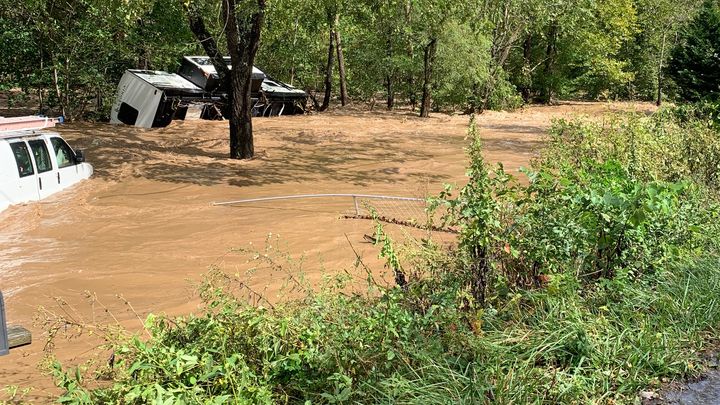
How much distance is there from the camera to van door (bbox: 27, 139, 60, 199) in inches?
441

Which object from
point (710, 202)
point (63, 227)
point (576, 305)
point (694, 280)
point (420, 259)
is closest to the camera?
point (576, 305)

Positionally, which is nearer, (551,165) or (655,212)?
(655,212)

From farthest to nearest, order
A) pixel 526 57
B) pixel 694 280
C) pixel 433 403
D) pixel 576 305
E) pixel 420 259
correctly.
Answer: pixel 526 57
pixel 420 259
pixel 694 280
pixel 576 305
pixel 433 403

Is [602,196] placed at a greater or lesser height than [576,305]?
greater

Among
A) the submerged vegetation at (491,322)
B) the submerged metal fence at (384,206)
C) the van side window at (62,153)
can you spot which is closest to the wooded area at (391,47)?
the van side window at (62,153)

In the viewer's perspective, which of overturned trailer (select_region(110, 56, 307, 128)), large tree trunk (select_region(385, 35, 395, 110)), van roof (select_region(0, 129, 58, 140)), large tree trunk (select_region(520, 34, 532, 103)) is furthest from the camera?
large tree trunk (select_region(520, 34, 532, 103))

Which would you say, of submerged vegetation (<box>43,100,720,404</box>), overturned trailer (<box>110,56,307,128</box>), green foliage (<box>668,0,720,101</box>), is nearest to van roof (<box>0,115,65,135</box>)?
submerged vegetation (<box>43,100,720,404</box>)

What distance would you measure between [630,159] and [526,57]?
103 ft

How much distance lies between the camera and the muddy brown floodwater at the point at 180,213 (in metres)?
7.51

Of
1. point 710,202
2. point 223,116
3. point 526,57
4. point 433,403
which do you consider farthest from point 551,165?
point 526,57

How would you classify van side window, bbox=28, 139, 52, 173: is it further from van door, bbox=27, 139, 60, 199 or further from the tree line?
the tree line

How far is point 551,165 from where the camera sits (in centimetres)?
678

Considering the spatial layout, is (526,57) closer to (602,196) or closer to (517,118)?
(517,118)

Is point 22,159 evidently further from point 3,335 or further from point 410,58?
point 410,58
